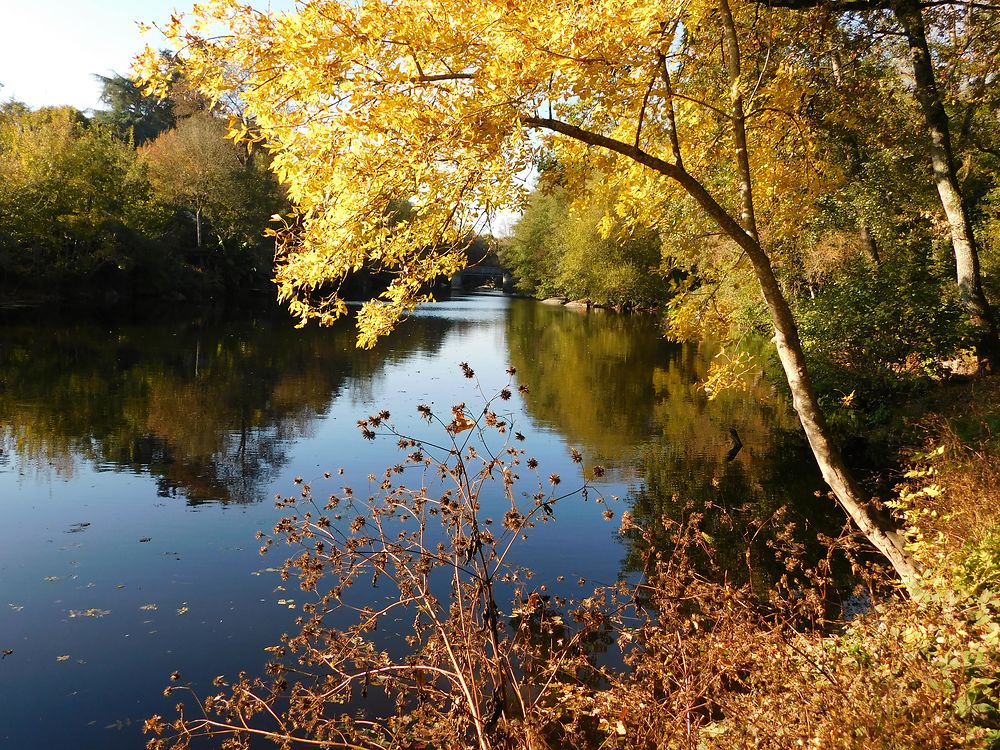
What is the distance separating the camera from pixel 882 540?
557cm

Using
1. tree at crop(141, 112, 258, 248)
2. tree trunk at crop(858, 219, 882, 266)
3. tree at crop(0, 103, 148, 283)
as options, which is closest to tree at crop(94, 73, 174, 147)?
tree at crop(141, 112, 258, 248)

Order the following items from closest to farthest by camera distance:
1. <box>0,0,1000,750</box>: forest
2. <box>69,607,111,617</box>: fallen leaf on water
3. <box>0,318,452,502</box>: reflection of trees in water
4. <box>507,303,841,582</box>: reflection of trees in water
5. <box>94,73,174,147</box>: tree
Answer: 1. <box>0,0,1000,750</box>: forest
2. <box>69,607,111,617</box>: fallen leaf on water
3. <box>507,303,841,582</box>: reflection of trees in water
4. <box>0,318,452,502</box>: reflection of trees in water
5. <box>94,73,174,147</box>: tree

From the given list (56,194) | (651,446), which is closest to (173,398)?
(651,446)

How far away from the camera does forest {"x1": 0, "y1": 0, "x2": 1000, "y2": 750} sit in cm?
401

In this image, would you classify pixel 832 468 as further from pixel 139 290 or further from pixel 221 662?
pixel 139 290

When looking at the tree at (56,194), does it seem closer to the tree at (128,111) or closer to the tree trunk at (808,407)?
the tree at (128,111)

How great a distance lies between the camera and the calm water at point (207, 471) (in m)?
6.29

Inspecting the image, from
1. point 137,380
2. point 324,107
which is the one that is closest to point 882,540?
point 324,107

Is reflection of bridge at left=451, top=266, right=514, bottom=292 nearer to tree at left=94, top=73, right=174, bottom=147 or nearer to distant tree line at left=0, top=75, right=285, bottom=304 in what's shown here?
tree at left=94, top=73, right=174, bottom=147

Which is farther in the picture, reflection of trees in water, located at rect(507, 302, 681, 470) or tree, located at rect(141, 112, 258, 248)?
tree, located at rect(141, 112, 258, 248)

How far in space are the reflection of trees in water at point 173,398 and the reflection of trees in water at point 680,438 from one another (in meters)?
5.46

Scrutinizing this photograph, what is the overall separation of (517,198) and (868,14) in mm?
7454

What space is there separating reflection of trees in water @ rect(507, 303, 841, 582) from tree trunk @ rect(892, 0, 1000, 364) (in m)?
3.51

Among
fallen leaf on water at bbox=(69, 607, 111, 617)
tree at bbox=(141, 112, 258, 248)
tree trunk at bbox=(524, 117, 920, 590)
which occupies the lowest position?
fallen leaf on water at bbox=(69, 607, 111, 617)
